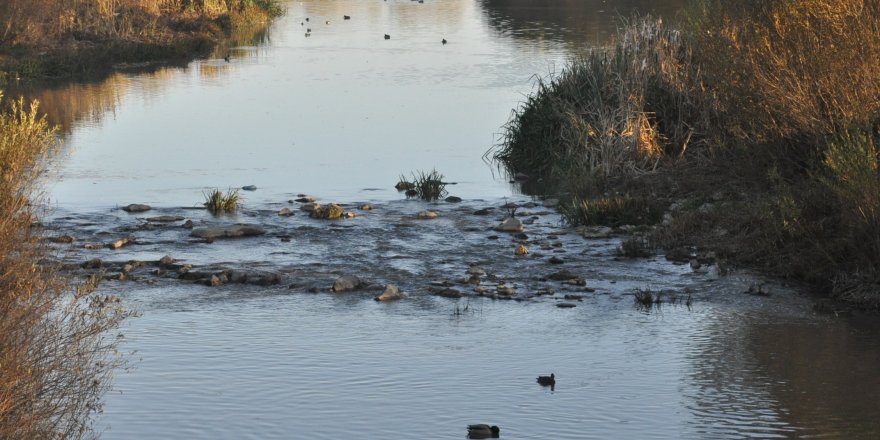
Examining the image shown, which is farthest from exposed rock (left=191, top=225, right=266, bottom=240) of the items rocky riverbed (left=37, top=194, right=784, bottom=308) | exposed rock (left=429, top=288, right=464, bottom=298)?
exposed rock (left=429, top=288, right=464, bottom=298)

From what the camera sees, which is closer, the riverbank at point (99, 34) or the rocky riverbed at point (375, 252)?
the rocky riverbed at point (375, 252)

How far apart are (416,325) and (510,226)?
3959 mm

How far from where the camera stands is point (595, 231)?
1483 cm

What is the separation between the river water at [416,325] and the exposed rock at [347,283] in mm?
156

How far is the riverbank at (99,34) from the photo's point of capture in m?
32.1

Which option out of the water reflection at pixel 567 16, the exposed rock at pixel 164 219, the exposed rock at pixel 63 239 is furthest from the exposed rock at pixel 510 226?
the water reflection at pixel 567 16

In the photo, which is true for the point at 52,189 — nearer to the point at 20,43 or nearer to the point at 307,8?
the point at 20,43

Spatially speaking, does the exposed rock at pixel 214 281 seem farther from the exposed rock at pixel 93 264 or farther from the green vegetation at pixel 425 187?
the green vegetation at pixel 425 187

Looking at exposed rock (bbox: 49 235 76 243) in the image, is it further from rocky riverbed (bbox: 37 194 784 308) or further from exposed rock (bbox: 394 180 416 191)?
exposed rock (bbox: 394 180 416 191)

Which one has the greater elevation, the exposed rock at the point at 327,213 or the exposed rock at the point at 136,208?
the exposed rock at the point at 327,213

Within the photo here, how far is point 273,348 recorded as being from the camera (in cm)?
1068

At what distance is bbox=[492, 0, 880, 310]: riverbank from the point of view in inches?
484

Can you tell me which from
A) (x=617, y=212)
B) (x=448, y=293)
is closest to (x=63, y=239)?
(x=448, y=293)

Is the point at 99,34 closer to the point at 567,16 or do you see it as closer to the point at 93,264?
the point at 567,16
